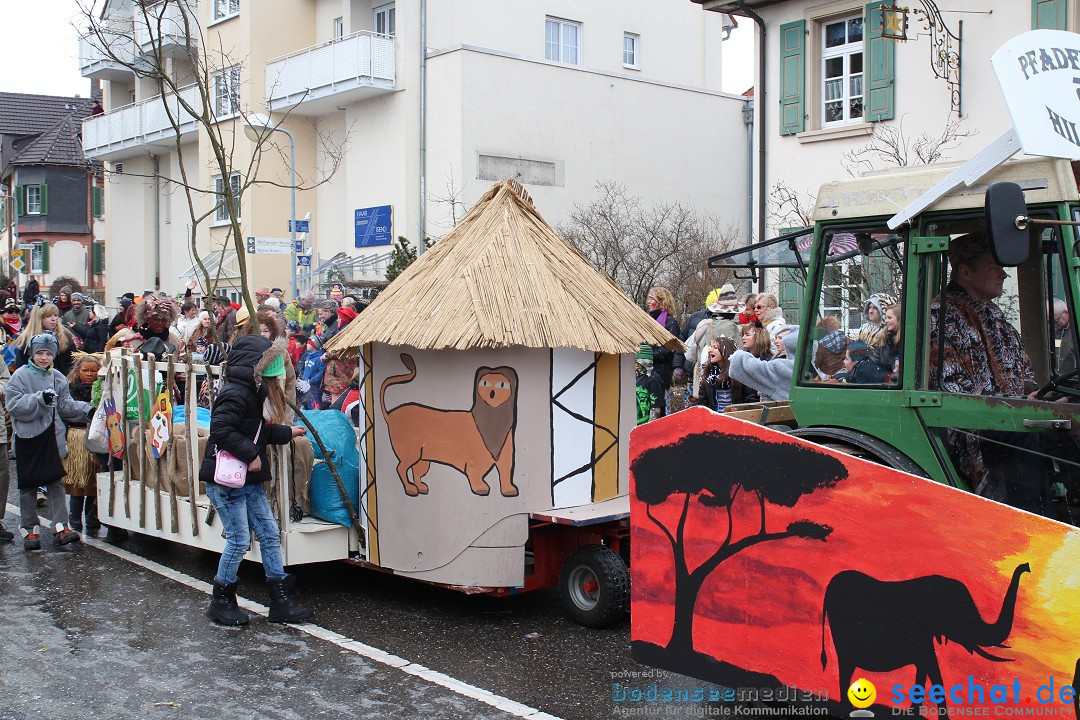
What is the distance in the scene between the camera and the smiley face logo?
13.2 feet

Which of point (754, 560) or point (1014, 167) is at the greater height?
point (1014, 167)

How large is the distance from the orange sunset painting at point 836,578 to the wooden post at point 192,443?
12.8 ft

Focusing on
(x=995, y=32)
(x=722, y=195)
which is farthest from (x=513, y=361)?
(x=722, y=195)

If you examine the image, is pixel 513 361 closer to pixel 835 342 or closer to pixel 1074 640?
pixel 835 342

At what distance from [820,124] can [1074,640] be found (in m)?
13.9

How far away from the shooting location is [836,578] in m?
4.12

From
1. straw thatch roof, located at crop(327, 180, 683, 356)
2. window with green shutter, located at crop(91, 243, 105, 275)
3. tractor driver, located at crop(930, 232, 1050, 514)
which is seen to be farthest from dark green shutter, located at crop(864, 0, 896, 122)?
window with green shutter, located at crop(91, 243, 105, 275)

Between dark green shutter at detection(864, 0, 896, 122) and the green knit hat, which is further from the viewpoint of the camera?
dark green shutter at detection(864, 0, 896, 122)

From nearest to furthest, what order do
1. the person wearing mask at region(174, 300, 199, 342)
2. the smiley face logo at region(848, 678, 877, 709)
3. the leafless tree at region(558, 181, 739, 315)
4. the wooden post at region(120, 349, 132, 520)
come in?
the smiley face logo at region(848, 678, 877, 709) < the wooden post at region(120, 349, 132, 520) < the person wearing mask at region(174, 300, 199, 342) < the leafless tree at region(558, 181, 739, 315)

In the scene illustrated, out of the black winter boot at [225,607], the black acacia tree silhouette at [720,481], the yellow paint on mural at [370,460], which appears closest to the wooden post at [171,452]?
the black winter boot at [225,607]

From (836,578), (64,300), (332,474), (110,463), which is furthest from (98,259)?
(836,578)

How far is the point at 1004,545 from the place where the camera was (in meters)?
3.66

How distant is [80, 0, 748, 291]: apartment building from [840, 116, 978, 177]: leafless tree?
1013 centimetres

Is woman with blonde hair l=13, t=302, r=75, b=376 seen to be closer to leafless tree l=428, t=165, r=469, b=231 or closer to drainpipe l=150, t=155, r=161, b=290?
leafless tree l=428, t=165, r=469, b=231
